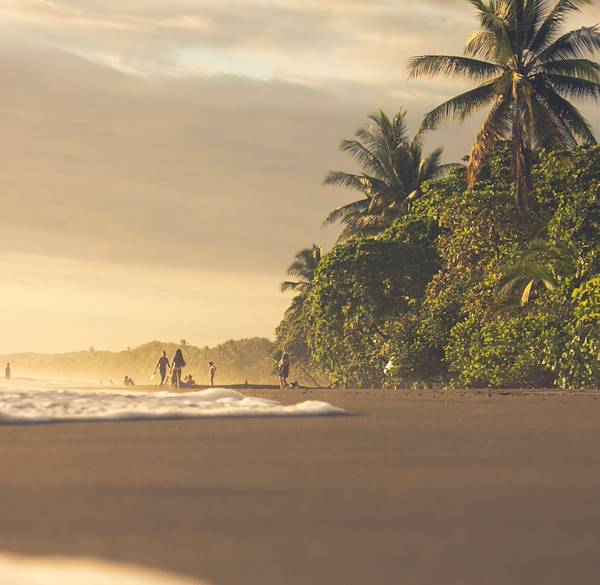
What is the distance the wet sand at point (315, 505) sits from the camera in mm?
2982

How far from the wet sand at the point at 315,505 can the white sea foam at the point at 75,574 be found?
11 cm

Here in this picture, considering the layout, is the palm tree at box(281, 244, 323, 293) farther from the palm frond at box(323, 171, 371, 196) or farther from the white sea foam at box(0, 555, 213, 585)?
the white sea foam at box(0, 555, 213, 585)

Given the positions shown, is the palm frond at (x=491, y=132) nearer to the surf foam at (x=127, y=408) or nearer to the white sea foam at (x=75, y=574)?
the surf foam at (x=127, y=408)

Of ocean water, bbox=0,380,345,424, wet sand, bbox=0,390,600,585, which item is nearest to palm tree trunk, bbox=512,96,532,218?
ocean water, bbox=0,380,345,424

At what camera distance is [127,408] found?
11148 mm

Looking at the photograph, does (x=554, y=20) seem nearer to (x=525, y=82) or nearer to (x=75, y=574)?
(x=525, y=82)

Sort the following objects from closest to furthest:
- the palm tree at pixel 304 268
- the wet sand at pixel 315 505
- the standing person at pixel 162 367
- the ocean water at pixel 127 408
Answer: the wet sand at pixel 315 505 < the ocean water at pixel 127 408 < the standing person at pixel 162 367 < the palm tree at pixel 304 268

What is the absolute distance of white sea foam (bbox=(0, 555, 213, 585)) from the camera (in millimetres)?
2740

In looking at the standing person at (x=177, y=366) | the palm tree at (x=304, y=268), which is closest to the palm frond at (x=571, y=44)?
the standing person at (x=177, y=366)

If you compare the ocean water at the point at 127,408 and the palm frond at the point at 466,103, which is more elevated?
the palm frond at the point at 466,103

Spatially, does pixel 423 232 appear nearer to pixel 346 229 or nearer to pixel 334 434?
pixel 346 229

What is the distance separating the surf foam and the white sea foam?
6.91m

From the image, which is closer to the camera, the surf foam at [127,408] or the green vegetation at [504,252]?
the surf foam at [127,408]

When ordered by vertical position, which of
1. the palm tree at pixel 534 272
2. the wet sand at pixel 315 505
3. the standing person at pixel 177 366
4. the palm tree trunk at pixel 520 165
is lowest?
the wet sand at pixel 315 505
